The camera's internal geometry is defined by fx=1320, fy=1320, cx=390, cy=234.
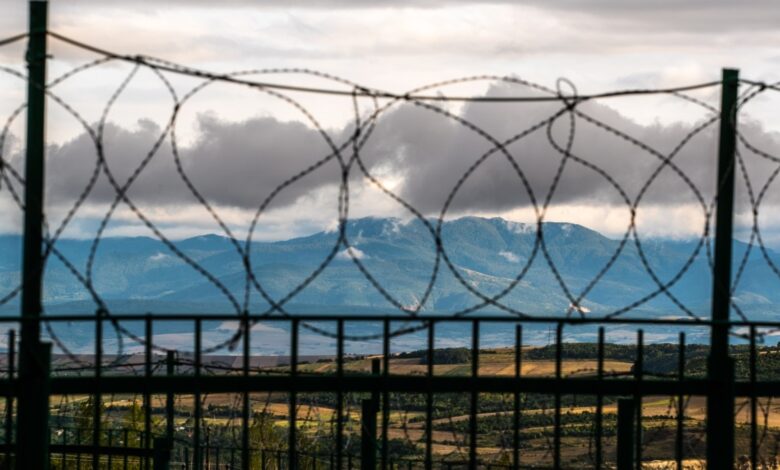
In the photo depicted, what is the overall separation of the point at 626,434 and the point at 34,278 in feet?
18.9

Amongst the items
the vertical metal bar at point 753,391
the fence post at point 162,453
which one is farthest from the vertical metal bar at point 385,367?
the fence post at point 162,453

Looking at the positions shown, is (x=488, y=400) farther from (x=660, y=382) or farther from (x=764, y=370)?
(x=660, y=382)

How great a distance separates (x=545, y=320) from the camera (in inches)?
427

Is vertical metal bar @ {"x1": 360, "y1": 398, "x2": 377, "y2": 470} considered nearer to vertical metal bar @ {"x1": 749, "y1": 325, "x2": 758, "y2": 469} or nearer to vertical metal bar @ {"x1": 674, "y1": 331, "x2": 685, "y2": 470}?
vertical metal bar @ {"x1": 674, "y1": 331, "x2": 685, "y2": 470}

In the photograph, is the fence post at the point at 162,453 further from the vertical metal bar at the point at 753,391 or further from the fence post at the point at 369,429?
the vertical metal bar at the point at 753,391

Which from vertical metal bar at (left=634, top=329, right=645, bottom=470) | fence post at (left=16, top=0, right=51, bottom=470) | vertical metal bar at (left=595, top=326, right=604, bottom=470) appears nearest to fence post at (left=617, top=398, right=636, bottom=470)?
vertical metal bar at (left=634, top=329, right=645, bottom=470)

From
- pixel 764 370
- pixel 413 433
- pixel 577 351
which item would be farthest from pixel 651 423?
pixel 577 351

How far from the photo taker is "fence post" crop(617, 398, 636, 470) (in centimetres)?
1270

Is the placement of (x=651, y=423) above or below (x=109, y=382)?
below

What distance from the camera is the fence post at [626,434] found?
41.7 ft

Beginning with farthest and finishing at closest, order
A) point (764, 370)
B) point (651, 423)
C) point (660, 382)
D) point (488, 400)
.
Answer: point (488, 400), point (651, 423), point (764, 370), point (660, 382)

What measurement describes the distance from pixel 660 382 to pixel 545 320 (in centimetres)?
158

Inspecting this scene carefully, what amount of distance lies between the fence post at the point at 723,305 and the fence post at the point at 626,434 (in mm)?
786

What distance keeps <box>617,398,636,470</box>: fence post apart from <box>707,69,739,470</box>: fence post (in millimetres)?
786
